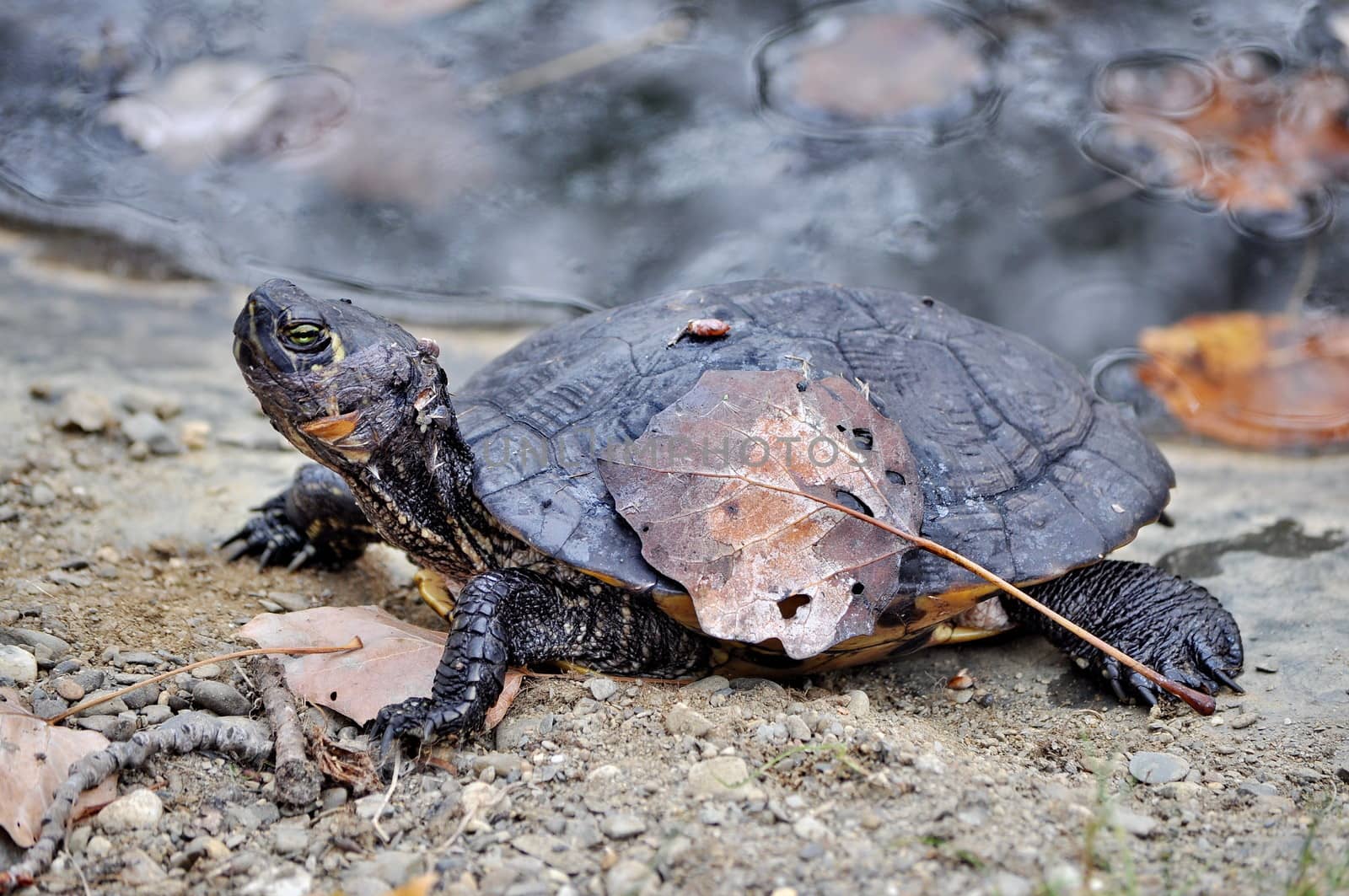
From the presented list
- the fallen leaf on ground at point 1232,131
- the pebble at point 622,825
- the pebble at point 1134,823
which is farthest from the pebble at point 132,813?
the fallen leaf on ground at point 1232,131

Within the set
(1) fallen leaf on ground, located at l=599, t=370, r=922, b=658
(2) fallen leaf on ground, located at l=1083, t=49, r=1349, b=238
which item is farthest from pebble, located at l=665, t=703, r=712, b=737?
(2) fallen leaf on ground, located at l=1083, t=49, r=1349, b=238

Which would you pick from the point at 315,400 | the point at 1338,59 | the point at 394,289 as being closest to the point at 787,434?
the point at 315,400

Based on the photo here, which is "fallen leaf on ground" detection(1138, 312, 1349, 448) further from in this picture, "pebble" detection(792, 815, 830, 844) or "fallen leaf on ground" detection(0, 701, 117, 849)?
"fallen leaf on ground" detection(0, 701, 117, 849)

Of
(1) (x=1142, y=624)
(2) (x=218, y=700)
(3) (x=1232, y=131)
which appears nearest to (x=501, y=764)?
(2) (x=218, y=700)

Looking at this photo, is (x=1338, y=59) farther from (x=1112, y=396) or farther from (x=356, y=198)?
(x=356, y=198)

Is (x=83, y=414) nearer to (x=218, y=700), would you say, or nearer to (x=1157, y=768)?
(x=218, y=700)
